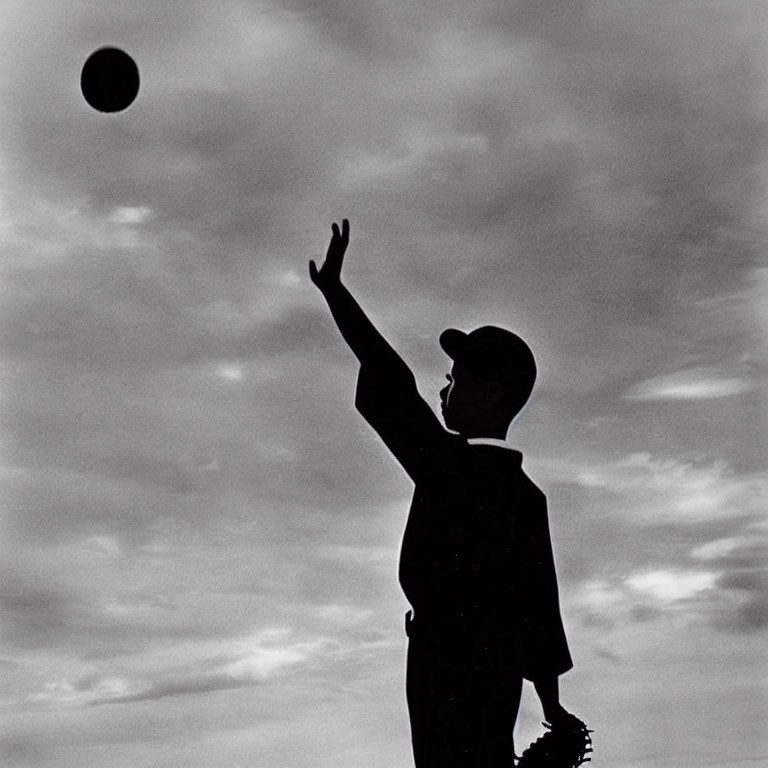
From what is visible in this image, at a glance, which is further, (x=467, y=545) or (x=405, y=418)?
(x=405, y=418)

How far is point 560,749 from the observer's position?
9.55 m

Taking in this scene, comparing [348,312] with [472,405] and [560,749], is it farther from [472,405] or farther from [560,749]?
[560,749]

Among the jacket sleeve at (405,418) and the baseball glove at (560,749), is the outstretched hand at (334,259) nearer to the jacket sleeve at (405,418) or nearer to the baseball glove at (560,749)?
the jacket sleeve at (405,418)

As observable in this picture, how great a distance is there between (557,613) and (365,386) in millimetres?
2212

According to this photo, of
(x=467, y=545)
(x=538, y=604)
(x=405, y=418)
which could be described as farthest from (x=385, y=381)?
(x=538, y=604)

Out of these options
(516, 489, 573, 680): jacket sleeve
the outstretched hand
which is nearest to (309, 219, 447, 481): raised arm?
the outstretched hand

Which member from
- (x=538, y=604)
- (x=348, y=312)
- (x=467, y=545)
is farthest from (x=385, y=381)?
(x=538, y=604)

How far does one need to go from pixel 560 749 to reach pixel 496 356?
291cm

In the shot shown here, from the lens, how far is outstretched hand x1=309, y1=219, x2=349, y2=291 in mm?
10250

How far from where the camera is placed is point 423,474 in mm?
10312

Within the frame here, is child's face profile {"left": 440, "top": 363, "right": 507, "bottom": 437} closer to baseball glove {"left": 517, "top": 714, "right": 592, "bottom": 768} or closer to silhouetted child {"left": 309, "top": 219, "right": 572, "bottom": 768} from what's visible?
silhouetted child {"left": 309, "top": 219, "right": 572, "bottom": 768}

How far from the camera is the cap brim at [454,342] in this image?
1054 centimetres

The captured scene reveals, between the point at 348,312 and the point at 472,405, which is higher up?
the point at 348,312

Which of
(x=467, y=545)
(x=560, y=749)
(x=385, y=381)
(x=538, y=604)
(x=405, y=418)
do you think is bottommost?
(x=560, y=749)
